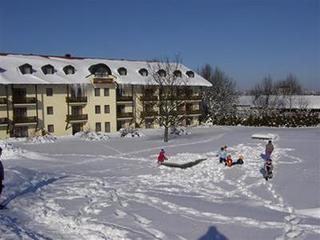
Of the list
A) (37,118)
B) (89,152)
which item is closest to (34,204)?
(89,152)

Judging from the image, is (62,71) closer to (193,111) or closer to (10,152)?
(193,111)

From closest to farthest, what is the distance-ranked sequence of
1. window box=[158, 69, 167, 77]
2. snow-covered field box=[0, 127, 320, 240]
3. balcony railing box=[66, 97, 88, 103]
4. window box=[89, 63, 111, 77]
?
snow-covered field box=[0, 127, 320, 240]
balcony railing box=[66, 97, 88, 103]
window box=[89, 63, 111, 77]
window box=[158, 69, 167, 77]

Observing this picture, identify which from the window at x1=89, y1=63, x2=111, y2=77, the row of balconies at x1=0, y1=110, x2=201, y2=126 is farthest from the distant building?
the window at x1=89, y1=63, x2=111, y2=77

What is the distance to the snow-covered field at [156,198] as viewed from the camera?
10359 millimetres

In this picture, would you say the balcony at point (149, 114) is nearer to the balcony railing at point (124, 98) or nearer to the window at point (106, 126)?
the balcony railing at point (124, 98)

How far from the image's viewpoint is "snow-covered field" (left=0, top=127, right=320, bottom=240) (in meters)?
10.4

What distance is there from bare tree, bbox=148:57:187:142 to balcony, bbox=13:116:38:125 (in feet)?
43.6

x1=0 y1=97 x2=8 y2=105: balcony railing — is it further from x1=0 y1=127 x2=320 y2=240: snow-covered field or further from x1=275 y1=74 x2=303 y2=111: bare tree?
x1=275 y1=74 x2=303 y2=111: bare tree

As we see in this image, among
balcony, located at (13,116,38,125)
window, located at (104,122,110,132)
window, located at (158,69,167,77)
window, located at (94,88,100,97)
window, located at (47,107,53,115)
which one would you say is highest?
window, located at (158,69,167,77)

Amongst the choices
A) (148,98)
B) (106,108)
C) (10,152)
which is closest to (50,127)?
(106,108)

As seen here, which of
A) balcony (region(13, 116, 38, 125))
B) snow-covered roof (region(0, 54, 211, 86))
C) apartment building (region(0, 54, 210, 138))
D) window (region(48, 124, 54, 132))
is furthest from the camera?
window (region(48, 124, 54, 132))

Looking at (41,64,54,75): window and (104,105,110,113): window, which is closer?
(41,64,54,75): window

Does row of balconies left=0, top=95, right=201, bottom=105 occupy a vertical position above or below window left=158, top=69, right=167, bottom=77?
below

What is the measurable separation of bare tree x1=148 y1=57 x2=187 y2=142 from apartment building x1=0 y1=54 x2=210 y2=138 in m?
0.58
